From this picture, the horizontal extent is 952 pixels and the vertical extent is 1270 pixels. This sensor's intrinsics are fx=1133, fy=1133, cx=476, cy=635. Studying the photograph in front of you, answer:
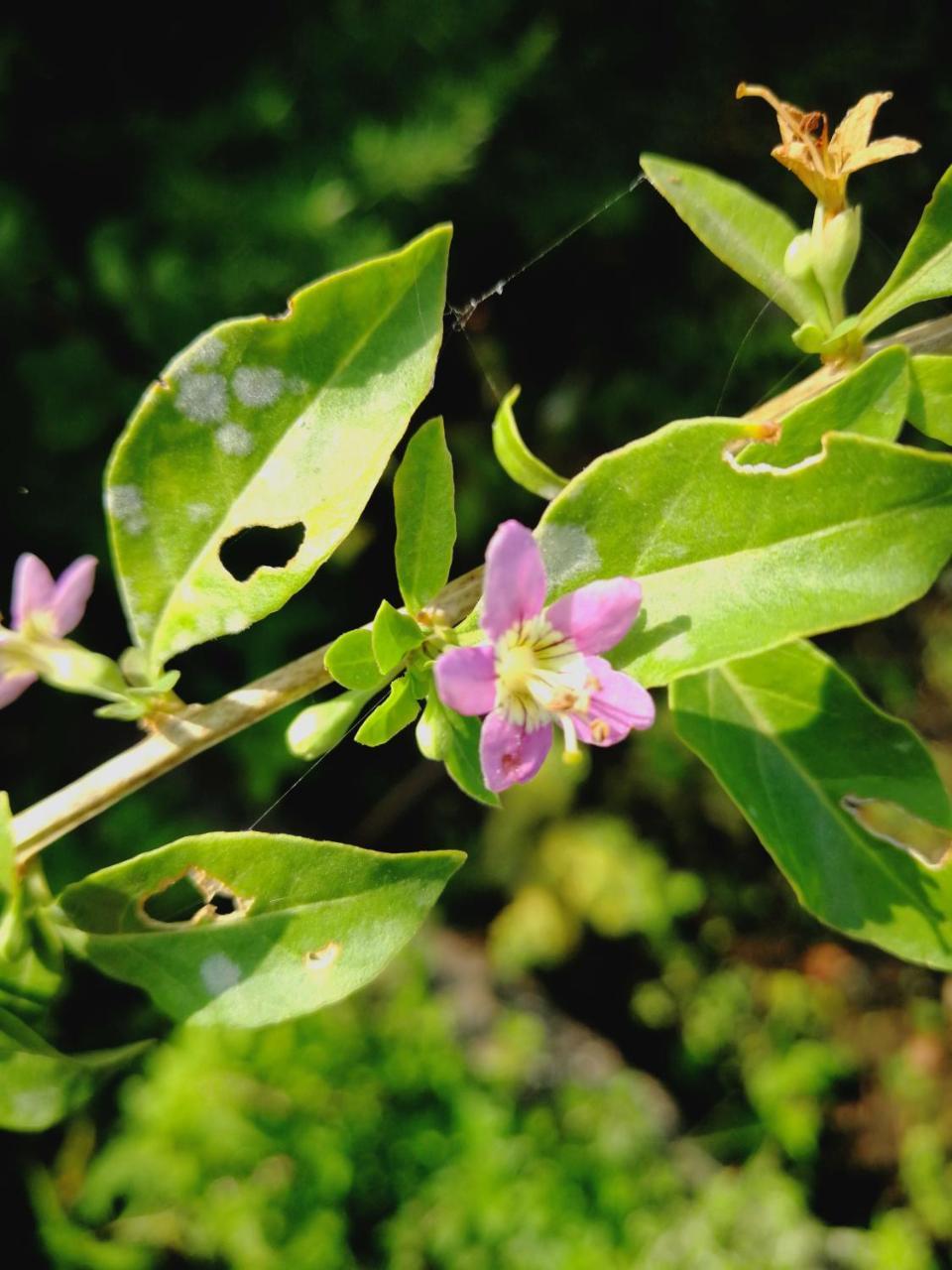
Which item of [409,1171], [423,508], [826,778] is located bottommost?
[409,1171]

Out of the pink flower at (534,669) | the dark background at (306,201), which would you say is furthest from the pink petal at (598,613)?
the dark background at (306,201)

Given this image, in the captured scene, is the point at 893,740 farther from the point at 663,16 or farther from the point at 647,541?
the point at 663,16

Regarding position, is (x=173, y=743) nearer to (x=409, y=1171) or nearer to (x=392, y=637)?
(x=392, y=637)

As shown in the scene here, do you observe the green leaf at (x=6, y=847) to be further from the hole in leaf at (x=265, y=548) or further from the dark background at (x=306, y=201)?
the hole in leaf at (x=265, y=548)

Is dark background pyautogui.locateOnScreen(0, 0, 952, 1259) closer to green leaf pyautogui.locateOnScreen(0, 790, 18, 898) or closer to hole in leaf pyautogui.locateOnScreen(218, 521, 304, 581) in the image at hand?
hole in leaf pyautogui.locateOnScreen(218, 521, 304, 581)

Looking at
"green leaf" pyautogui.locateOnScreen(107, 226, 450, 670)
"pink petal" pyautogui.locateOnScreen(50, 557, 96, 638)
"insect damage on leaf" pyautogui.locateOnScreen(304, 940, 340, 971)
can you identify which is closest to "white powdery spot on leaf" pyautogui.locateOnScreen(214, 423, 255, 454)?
"green leaf" pyautogui.locateOnScreen(107, 226, 450, 670)

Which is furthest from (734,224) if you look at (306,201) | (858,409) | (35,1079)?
(306,201)
